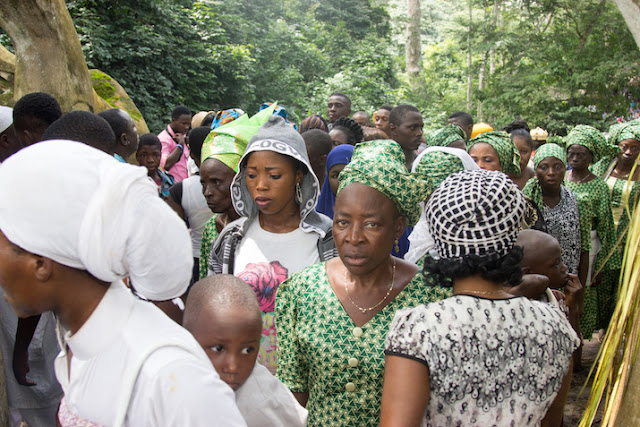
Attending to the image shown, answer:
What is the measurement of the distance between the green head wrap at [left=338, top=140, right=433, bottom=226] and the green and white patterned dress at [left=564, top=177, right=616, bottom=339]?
12.6 ft

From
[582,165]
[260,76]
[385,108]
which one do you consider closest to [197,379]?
[582,165]

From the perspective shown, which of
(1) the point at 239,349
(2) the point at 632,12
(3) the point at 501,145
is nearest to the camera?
(2) the point at 632,12

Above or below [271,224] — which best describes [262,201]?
above

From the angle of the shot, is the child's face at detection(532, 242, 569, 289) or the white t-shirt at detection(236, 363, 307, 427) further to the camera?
the child's face at detection(532, 242, 569, 289)

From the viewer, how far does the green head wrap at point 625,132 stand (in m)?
6.01

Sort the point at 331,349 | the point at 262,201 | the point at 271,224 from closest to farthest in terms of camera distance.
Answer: the point at 331,349, the point at 262,201, the point at 271,224

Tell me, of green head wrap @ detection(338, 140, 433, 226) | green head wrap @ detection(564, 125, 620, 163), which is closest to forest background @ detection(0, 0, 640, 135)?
green head wrap @ detection(564, 125, 620, 163)

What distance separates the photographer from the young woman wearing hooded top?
276 cm

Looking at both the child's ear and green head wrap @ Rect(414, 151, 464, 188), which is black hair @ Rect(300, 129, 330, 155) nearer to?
green head wrap @ Rect(414, 151, 464, 188)

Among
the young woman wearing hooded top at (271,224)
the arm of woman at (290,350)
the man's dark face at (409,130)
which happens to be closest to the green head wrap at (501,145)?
the man's dark face at (409,130)

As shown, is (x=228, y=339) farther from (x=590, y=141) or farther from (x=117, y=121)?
(x=590, y=141)

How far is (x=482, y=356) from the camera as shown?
1.64 metres

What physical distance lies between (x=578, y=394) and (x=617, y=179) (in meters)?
3.02

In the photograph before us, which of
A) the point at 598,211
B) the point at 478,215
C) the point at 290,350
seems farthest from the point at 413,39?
the point at 478,215
